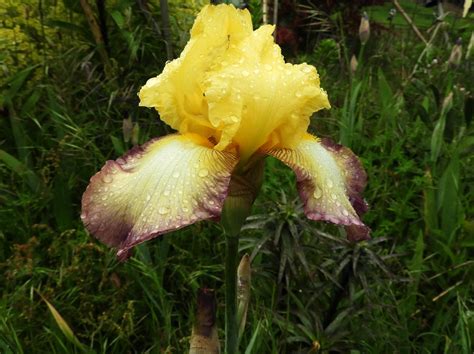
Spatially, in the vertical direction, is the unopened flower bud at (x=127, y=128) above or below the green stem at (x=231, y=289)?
below

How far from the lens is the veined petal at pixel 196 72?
934 millimetres

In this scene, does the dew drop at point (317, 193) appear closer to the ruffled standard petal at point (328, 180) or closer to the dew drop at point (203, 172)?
the ruffled standard petal at point (328, 180)

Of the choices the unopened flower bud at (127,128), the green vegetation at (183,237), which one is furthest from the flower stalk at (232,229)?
the unopened flower bud at (127,128)

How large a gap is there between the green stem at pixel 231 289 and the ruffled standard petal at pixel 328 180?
0.13m

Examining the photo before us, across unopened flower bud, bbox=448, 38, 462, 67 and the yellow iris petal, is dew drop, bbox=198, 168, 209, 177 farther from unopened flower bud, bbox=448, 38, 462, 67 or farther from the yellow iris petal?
unopened flower bud, bbox=448, 38, 462, 67

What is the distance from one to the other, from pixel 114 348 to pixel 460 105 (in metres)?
2.13

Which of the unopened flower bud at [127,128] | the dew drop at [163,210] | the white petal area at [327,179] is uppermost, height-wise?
the dew drop at [163,210]

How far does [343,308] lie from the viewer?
160cm

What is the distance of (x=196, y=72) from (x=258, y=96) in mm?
120

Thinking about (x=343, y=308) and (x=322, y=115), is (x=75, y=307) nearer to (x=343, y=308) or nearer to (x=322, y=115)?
(x=343, y=308)

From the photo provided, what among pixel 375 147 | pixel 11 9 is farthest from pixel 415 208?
pixel 11 9

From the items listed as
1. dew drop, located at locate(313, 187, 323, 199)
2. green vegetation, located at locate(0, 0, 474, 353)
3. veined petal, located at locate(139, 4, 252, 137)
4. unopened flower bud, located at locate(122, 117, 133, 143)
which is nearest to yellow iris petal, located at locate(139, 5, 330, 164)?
veined petal, located at locate(139, 4, 252, 137)

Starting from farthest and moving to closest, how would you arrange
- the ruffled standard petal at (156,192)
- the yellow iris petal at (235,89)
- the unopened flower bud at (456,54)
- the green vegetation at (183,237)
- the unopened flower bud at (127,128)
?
the unopened flower bud at (456,54)
the unopened flower bud at (127,128)
the green vegetation at (183,237)
the yellow iris petal at (235,89)
the ruffled standard petal at (156,192)

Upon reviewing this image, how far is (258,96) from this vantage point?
2.90ft
